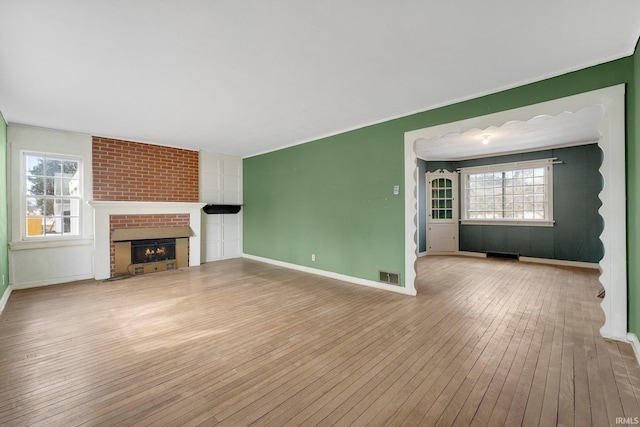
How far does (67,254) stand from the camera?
4.82 m

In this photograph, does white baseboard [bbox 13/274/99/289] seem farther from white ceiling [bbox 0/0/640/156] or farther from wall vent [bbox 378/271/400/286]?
wall vent [bbox 378/271/400/286]

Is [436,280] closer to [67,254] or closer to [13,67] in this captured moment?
[13,67]

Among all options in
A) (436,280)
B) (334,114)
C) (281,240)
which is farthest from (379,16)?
(281,240)

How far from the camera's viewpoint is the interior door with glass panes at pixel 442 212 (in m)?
7.77

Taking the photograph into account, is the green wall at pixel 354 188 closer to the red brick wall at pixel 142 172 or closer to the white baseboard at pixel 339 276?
the white baseboard at pixel 339 276

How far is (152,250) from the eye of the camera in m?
5.59

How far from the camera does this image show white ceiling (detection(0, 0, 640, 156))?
1.94 metres

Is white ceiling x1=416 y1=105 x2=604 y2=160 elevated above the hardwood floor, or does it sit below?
above

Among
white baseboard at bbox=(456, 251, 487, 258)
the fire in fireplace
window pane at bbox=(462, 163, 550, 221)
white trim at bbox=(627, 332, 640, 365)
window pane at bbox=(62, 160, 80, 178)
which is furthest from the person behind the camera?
white baseboard at bbox=(456, 251, 487, 258)

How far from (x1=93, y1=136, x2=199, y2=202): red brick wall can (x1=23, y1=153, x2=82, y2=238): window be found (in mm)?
341

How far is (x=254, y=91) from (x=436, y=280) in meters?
4.22

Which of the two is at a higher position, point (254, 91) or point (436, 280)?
point (254, 91)

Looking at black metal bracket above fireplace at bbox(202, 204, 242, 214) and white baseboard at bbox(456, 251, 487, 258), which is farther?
white baseboard at bbox(456, 251, 487, 258)

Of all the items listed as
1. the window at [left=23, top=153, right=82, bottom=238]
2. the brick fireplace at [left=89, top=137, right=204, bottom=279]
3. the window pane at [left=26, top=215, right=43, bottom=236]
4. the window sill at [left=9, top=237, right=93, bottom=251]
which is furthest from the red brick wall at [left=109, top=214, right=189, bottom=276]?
the window pane at [left=26, top=215, right=43, bottom=236]
